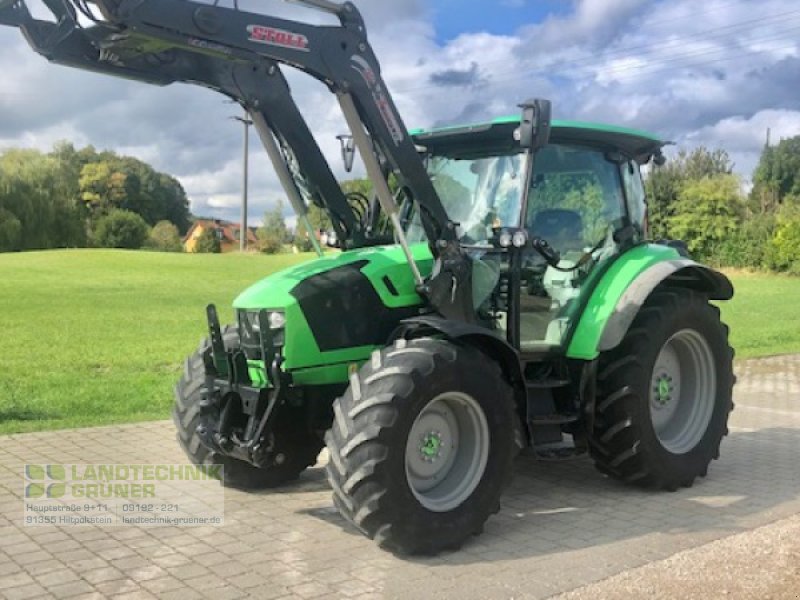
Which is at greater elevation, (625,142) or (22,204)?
(22,204)

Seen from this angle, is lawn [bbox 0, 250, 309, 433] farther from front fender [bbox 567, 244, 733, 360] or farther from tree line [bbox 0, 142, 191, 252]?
tree line [bbox 0, 142, 191, 252]

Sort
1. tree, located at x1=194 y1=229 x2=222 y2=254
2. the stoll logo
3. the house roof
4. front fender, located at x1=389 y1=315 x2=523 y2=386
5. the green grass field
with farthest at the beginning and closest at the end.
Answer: the house roof, tree, located at x1=194 y1=229 x2=222 y2=254, the green grass field, the stoll logo, front fender, located at x1=389 y1=315 x2=523 y2=386

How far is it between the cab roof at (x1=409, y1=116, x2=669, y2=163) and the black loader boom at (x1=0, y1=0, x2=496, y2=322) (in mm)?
861

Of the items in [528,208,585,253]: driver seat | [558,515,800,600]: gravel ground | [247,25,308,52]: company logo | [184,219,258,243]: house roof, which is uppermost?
[184,219,258,243]: house roof

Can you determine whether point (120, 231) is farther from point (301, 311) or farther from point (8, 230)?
point (301, 311)

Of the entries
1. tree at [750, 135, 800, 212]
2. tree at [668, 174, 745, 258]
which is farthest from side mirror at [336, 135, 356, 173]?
tree at [750, 135, 800, 212]

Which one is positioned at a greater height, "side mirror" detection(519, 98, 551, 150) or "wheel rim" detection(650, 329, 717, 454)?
"side mirror" detection(519, 98, 551, 150)

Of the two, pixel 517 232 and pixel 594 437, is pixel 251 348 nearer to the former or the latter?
pixel 517 232

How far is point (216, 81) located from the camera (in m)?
5.43

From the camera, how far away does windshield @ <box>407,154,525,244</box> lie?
6.34 m

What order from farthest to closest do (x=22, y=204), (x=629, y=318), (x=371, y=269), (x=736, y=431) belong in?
(x=22, y=204) → (x=736, y=431) → (x=629, y=318) → (x=371, y=269)

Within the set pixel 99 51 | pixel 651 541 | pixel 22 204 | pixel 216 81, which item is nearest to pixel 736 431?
pixel 651 541

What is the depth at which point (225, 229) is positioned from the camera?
109812mm

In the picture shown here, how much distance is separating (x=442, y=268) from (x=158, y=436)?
12.3 ft
